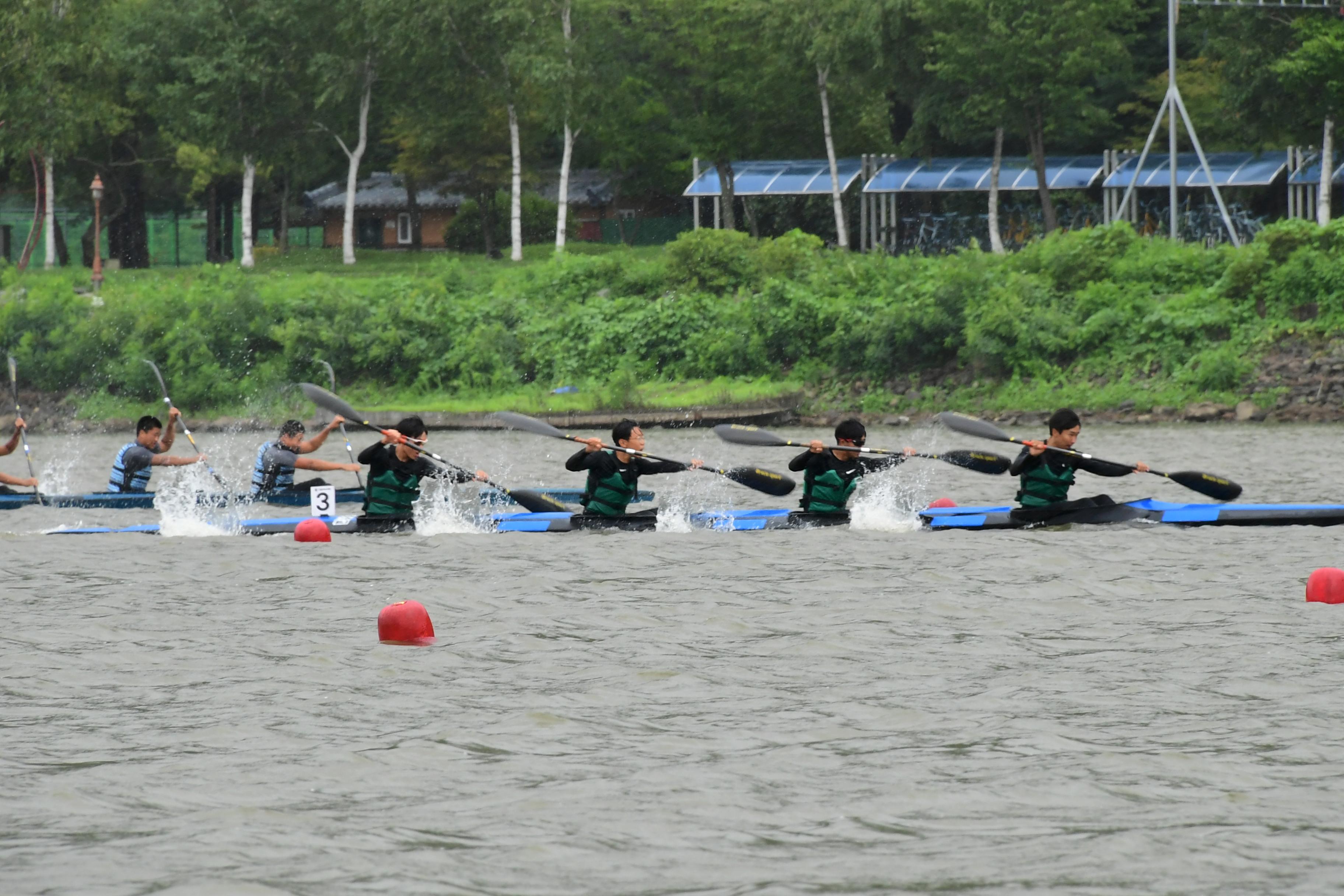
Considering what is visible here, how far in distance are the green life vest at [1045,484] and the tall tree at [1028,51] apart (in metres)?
28.5

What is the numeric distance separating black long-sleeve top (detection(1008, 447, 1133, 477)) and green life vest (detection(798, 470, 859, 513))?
5.42 ft

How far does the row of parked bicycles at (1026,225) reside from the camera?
4547cm

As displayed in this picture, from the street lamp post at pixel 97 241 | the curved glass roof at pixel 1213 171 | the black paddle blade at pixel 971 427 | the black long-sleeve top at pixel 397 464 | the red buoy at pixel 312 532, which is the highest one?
the curved glass roof at pixel 1213 171

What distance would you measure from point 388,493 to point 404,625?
223 inches

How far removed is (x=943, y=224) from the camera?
49875 millimetres

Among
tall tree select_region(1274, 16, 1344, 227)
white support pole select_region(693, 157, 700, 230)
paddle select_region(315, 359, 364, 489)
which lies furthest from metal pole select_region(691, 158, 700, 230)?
tall tree select_region(1274, 16, 1344, 227)

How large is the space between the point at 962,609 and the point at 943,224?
38245 millimetres

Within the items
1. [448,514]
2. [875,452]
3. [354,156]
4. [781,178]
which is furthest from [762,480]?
[354,156]

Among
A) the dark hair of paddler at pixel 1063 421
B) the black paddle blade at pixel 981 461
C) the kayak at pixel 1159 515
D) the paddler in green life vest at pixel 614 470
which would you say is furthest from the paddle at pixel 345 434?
the dark hair of paddler at pixel 1063 421

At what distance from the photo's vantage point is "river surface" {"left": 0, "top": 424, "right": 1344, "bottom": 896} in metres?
7.12

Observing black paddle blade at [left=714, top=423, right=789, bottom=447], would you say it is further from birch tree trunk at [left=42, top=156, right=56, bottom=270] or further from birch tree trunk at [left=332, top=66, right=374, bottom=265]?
birch tree trunk at [left=42, top=156, right=56, bottom=270]

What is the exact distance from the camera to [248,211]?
163 feet

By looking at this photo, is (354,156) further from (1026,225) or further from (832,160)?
(1026,225)

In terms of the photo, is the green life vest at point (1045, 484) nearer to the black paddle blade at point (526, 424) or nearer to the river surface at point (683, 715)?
the river surface at point (683, 715)
